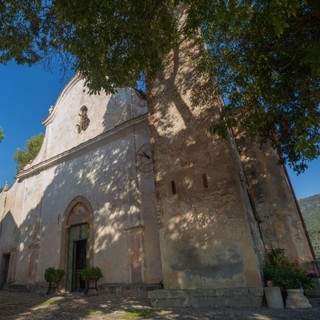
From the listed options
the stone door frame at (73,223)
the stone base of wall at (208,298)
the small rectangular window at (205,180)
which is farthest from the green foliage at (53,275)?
the small rectangular window at (205,180)

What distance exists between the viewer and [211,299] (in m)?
6.01

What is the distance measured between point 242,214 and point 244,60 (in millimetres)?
3476

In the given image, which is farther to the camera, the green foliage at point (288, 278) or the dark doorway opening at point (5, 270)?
the dark doorway opening at point (5, 270)

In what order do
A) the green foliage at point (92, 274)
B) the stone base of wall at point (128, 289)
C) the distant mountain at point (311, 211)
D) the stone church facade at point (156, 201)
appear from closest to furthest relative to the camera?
the stone church facade at point (156, 201) < the stone base of wall at point (128, 289) < the green foliage at point (92, 274) < the distant mountain at point (311, 211)

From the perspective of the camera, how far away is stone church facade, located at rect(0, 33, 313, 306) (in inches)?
256

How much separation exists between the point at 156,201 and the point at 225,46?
4.81 m

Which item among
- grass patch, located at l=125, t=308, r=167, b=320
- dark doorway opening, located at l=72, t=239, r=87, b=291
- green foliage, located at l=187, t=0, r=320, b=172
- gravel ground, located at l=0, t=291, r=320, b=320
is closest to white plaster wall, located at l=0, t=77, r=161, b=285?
dark doorway opening, located at l=72, t=239, r=87, b=291

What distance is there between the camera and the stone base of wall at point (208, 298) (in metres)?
5.64

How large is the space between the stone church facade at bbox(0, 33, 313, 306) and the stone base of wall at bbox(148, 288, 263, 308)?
0.07 ft

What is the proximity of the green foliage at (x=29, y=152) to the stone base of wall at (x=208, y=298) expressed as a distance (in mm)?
21941

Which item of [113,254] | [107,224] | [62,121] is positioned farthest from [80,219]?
[62,121]

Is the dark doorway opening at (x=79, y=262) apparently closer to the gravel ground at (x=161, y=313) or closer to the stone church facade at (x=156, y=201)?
the stone church facade at (x=156, y=201)

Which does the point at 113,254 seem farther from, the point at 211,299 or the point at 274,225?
the point at 274,225

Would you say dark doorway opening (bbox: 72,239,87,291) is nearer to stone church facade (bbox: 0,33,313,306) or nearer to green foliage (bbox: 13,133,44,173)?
stone church facade (bbox: 0,33,313,306)
